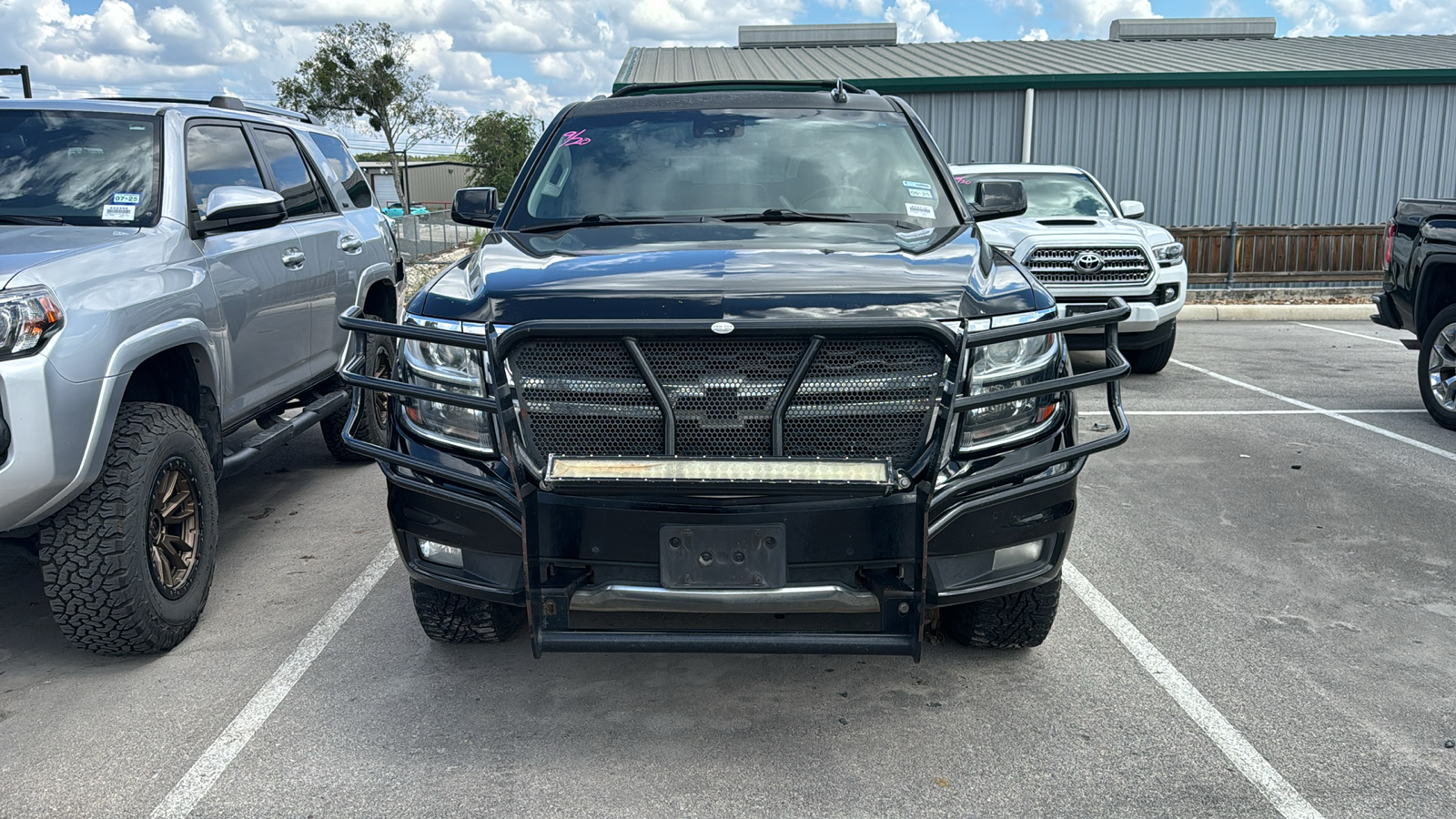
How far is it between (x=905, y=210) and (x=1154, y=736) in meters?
2.04

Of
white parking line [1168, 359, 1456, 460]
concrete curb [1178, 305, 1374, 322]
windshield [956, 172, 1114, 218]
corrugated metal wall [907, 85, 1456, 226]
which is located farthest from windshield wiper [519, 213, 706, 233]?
corrugated metal wall [907, 85, 1456, 226]

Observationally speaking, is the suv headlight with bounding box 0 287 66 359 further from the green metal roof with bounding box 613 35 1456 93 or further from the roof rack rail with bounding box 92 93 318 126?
the green metal roof with bounding box 613 35 1456 93

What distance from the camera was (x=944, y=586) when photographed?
3125 mm

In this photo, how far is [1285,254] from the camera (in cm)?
1672

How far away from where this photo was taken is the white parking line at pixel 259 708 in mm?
3088

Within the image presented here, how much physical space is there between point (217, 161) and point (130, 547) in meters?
2.11

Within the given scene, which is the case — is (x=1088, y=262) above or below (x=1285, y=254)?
above

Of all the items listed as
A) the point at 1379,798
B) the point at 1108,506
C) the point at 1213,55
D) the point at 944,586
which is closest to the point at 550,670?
the point at 944,586

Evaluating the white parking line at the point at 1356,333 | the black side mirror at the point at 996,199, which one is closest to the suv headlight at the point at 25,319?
the black side mirror at the point at 996,199

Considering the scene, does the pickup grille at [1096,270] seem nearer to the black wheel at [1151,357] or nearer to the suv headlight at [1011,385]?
the black wheel at [1151,357]

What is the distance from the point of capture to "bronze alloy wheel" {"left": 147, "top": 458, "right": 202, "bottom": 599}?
13.0 feet

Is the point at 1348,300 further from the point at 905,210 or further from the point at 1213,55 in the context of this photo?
the point at 905,210

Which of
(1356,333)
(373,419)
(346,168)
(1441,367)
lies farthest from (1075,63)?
(373,419)

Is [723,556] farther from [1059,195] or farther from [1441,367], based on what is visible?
[1059,195]
